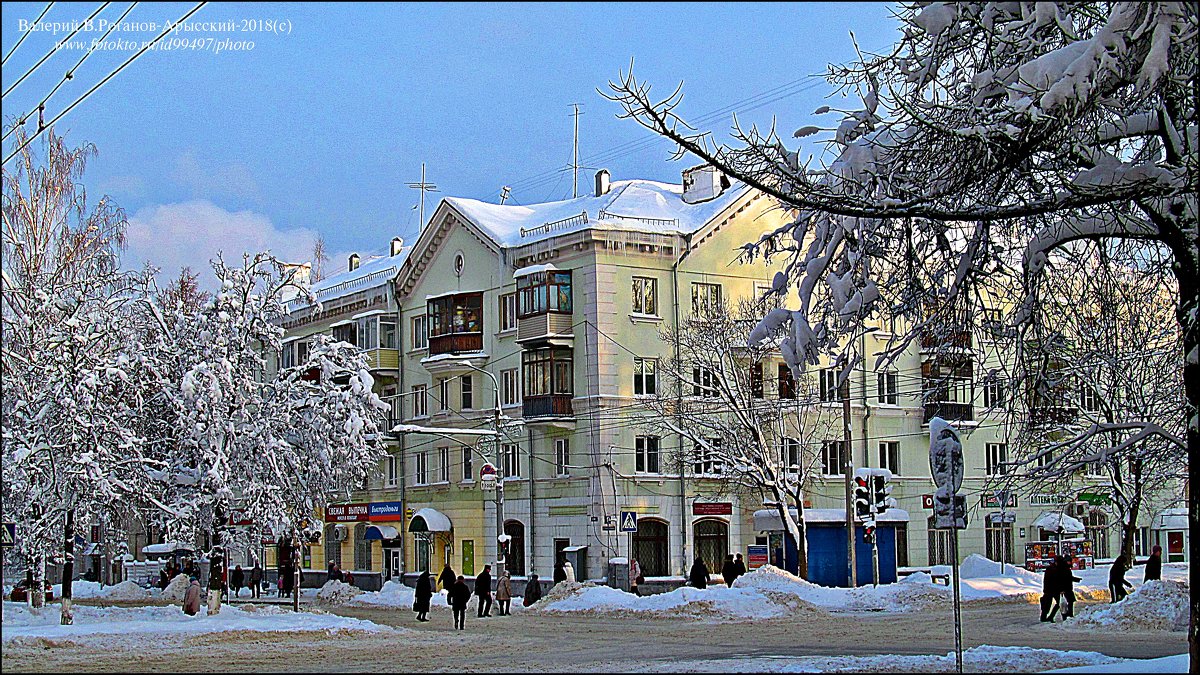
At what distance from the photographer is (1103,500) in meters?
50.3

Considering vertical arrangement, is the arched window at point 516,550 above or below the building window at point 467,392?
below

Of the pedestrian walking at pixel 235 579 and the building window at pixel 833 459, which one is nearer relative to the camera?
the building window at pixel 833 459

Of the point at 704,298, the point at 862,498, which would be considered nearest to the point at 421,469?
the point at 704,298

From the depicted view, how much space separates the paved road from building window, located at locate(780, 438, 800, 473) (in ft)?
60.6

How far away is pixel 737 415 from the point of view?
47469 millimetres

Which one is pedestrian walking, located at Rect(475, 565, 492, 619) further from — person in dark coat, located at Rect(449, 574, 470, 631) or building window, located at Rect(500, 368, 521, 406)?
building window, located at Rect(500, 368, 521, 406)

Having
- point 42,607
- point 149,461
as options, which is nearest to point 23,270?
point 149,461

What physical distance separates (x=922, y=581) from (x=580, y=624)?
11.6m

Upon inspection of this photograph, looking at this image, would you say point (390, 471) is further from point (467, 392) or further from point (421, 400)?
point (467, 392)

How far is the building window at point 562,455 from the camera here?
178 feet

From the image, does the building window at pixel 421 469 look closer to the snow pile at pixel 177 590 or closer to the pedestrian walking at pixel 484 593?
the snow pile at pixel 177 590

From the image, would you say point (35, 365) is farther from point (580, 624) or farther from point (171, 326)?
point (580, 624)

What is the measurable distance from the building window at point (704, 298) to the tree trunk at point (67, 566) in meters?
28.2

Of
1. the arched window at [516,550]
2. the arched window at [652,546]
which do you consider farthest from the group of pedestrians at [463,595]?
the arched window at [516,550]
